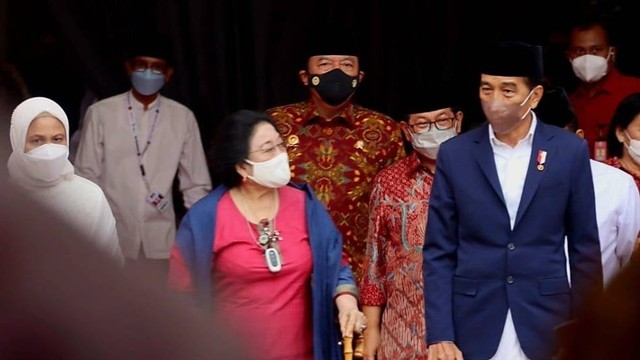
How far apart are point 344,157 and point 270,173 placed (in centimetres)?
88

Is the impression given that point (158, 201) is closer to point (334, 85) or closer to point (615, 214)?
point (334, 85)

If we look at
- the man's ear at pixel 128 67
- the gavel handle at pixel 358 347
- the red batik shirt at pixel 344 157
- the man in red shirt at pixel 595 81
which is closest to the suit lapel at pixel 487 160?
the gavel handle at pixel 358 347

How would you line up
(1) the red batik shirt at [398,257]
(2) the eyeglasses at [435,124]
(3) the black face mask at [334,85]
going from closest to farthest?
1. (1) the red batik shirt at [398,257]
2. (2) the eyeglasses at [435,124]
3. (3) the black face mask at [334,85]

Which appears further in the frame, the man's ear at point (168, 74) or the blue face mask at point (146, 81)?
the man's ear at point (168, 74)

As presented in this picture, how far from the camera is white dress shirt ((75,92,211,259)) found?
6.49 meters

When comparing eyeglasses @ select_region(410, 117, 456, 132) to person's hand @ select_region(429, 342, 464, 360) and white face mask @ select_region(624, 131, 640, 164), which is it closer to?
Result: white face mask @ select_region(624, 131, 640, 164)

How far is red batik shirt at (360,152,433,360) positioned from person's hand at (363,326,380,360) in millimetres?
40

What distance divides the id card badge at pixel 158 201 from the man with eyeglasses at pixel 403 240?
149 cm

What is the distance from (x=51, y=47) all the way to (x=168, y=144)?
1103 millimetres

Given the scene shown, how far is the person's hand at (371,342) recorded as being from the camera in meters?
5.40

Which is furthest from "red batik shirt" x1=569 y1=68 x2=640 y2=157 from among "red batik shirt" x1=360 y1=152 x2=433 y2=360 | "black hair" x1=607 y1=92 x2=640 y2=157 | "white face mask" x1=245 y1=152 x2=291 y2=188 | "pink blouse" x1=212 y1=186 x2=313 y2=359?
"pink blouse" x1=212 y1=186 x2=313 y2=359

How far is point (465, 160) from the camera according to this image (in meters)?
4.25

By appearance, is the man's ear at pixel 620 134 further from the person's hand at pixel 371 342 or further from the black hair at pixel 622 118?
the person's hand at pixel 371 342

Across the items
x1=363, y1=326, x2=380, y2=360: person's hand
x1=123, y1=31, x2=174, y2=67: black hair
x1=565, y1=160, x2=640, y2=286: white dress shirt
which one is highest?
x1=123, y1=31, x2=174, y2=67: black hair
